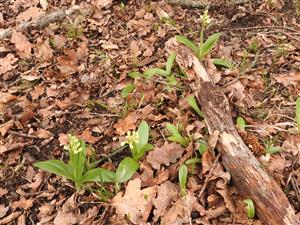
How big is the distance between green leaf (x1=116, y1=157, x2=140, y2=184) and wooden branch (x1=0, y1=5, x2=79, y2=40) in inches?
81.5

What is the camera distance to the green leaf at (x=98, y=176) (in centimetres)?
255

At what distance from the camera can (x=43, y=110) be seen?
320 cm

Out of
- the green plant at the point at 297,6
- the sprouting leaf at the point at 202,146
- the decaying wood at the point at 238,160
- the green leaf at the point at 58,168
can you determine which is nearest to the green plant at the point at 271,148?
the decaying wood at the point at 238,160

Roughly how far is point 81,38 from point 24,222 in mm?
2015

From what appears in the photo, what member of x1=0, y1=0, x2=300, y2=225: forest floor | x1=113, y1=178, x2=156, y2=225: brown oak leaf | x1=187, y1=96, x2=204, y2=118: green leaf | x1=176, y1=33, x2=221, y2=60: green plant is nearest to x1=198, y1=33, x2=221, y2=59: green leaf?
x1=176, y1=33, x2=221, y2=60: green plant

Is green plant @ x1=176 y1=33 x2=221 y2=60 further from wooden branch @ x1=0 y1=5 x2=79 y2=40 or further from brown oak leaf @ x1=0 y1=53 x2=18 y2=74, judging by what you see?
brown oak leaf @ x1=0 y1=53 x2=18 y2=74

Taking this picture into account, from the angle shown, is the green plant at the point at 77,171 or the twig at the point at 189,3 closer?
the green plant at the point at 77,171

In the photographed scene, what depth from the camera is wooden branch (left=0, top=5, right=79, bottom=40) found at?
3916 mm

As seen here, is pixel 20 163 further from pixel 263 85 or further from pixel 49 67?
pixel 263 85

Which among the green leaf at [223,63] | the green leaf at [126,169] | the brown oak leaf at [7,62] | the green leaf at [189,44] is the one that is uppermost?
the green leaf at [189,44]

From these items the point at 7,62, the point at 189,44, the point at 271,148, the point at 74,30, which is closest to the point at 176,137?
the point at 271,148

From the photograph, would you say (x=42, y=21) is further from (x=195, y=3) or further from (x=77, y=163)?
(x=77, y=163)

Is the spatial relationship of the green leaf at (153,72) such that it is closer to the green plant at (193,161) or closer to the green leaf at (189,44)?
the green leaf at (189,44)

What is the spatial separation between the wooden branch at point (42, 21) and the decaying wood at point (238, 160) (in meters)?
1.68
